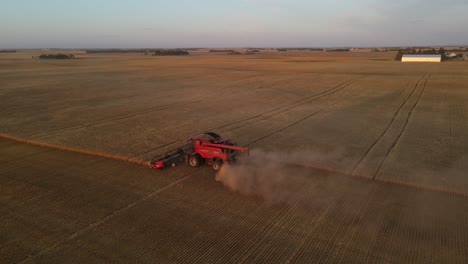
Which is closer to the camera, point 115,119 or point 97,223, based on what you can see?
point 97,223

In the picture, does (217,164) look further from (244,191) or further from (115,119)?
(115,119)

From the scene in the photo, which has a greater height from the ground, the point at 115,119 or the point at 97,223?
the point at 115,119

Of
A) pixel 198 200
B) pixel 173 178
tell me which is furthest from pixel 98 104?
pixel 198 200

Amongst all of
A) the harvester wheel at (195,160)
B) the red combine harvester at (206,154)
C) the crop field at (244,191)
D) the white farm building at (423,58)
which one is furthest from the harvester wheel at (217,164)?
the white farm building at (423,58)

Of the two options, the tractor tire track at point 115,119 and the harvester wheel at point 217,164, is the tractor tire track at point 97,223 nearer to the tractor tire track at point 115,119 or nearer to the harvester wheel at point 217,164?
the harvester wheel at point 217,164

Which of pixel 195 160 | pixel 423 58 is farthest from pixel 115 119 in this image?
pixel 423 58

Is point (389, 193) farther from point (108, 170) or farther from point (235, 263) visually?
point (108, 170)
